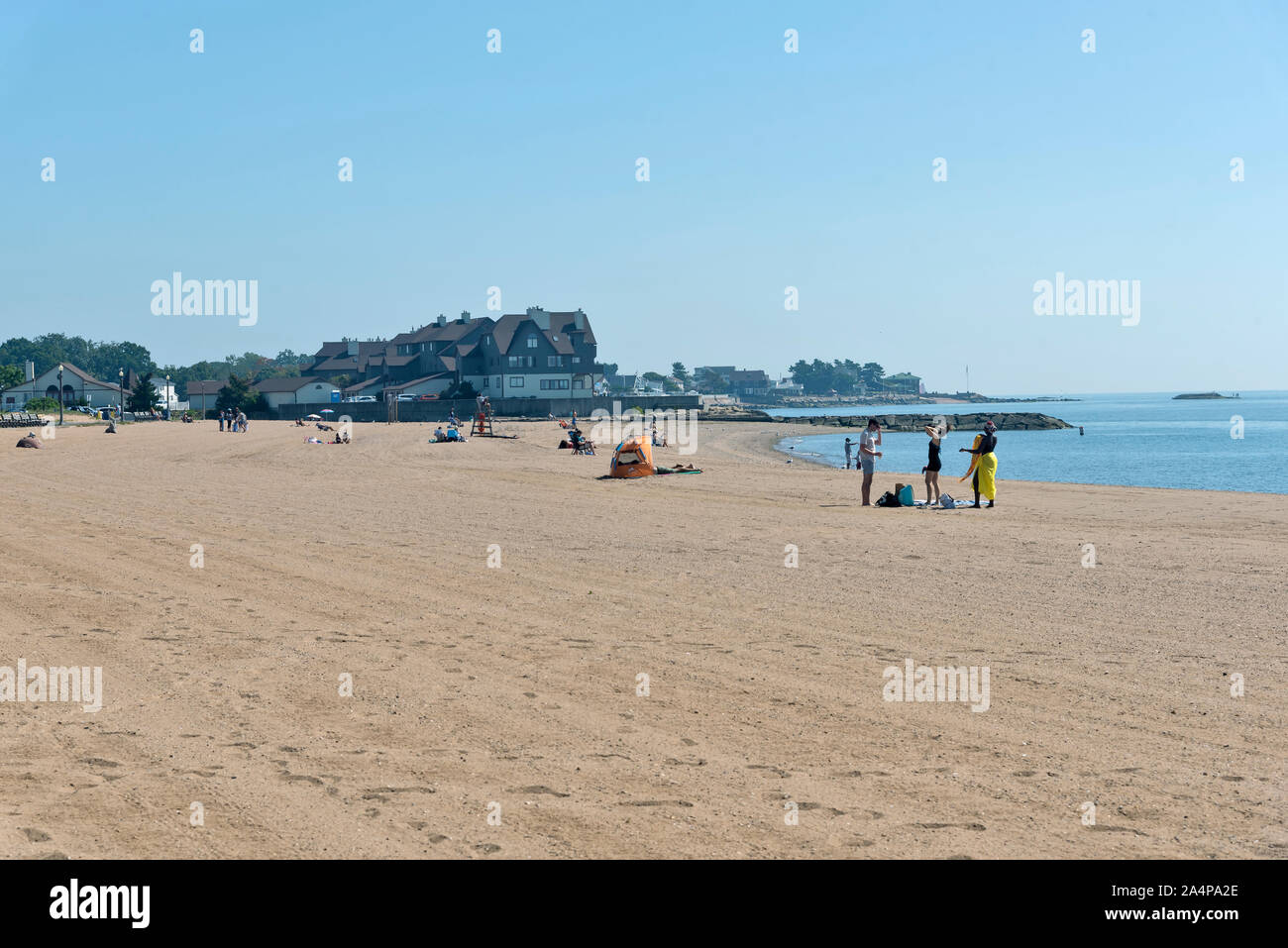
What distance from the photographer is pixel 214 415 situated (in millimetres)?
105250

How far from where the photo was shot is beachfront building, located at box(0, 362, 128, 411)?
119000mm

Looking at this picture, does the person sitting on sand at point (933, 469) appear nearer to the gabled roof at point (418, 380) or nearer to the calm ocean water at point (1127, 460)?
the calm ocean water at point (1127, 460)

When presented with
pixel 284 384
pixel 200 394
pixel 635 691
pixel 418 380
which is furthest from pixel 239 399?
pixel 635 691

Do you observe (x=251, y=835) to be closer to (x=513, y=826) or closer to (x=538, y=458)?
(x=513, y=826)

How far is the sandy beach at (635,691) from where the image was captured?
590 cm

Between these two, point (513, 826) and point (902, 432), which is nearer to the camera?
point (513, 826)

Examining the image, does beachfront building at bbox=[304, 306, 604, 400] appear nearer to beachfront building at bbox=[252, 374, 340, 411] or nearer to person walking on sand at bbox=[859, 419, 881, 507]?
beachfront building at bbox=[252, 374, 340, 411]

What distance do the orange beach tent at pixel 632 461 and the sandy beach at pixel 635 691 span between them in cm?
1102

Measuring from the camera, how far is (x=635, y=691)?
8594mm

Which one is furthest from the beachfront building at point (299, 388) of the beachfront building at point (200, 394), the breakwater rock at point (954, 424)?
the breakwater rock at point (954, 424)

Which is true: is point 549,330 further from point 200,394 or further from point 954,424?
point 954,424

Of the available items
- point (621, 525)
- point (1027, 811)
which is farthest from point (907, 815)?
point (621, 525)
